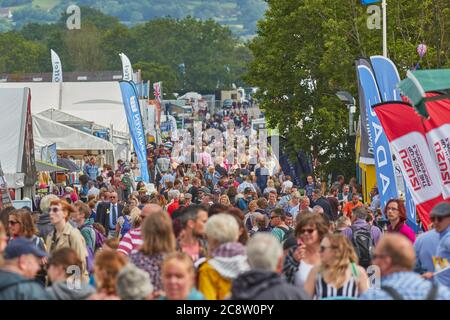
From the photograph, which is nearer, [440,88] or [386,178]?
[440,88]

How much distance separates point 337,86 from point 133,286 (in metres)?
30.5

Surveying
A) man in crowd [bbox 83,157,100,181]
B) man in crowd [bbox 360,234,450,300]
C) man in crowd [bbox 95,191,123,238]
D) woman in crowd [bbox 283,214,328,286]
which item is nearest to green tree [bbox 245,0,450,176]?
man in crowd [bbox 83,157,100,181]

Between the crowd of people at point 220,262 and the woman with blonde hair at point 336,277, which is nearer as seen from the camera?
the crowd of people at point 220,262

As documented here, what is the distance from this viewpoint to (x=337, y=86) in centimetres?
3881

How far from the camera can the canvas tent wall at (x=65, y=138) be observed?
133ft

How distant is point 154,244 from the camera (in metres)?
10.1

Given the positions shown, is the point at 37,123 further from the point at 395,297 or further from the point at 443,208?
the point at 395,297

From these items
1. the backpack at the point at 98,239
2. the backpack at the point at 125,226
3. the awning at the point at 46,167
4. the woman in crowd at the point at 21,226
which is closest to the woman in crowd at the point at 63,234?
the woman in crowd at the point at 21,226

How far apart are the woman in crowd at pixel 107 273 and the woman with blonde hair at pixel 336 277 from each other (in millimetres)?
1341

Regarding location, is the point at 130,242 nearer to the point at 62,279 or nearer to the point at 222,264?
the point at 222,264

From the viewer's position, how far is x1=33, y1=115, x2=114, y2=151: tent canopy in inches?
1581

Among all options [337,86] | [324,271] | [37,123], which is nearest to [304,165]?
[337,86]

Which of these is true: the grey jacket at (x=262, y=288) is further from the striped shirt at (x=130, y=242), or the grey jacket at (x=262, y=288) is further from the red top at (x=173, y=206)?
the red top at (x=173, y=206)

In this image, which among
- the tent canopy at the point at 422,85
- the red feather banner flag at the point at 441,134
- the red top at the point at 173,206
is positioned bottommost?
the red top at the point at 173,206
